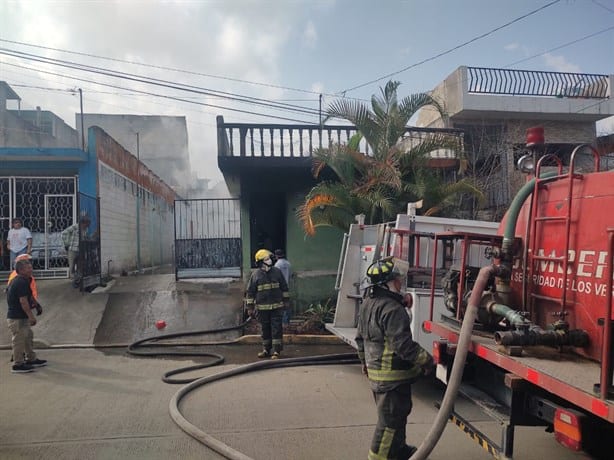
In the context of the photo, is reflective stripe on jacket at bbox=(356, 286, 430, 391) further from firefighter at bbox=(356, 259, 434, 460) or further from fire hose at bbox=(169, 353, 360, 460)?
fire hose at bbox=(169, 353, 360, 460)

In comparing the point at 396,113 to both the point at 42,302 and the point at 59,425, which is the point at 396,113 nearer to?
the point at 59,425

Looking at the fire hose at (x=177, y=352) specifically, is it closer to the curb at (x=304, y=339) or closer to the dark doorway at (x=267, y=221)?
the curb at (x=304, y=339)

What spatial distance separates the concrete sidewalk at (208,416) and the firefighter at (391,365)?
0.83m

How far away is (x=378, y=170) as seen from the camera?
8.63m

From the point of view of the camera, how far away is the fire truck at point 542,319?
268cm

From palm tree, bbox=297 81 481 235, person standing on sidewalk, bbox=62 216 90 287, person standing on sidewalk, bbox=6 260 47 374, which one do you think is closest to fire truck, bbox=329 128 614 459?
palm tree, bbox=297 81 481 235

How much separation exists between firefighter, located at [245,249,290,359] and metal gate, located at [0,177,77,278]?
24.7 ft

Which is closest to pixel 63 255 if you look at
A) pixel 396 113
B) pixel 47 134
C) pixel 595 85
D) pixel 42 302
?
pixel 42 302

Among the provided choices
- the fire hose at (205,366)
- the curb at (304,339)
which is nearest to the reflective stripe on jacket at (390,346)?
the fire hose at (205,366)

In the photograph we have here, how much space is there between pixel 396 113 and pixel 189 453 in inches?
276

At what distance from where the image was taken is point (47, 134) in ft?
93.9

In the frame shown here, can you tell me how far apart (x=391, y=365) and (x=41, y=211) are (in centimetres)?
1231

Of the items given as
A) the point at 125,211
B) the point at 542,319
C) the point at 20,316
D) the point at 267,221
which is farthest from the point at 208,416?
the point at 125,211

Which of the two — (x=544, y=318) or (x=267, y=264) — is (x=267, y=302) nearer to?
(x=267, y=264)
